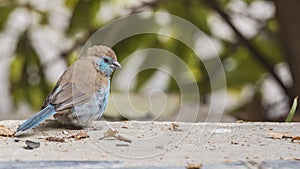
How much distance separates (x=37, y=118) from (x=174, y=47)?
1734mm

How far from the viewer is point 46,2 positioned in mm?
4184

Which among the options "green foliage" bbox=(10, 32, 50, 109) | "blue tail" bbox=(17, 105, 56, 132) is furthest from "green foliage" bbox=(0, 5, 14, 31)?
"blue tail" bbox=(17, 105, 56, 132)

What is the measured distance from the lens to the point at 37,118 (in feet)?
7.20

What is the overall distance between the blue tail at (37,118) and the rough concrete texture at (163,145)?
0.10 ft

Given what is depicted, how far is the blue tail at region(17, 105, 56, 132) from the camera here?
2150mm

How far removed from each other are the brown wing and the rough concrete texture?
9cm

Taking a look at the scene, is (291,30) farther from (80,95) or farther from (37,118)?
(37,118)

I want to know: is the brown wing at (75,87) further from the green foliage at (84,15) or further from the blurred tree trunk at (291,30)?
the blurred tree trunk at (291,30)

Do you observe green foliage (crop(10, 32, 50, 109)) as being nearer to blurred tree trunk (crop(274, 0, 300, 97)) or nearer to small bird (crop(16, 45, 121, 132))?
blurred tree trunk (crop(274, 0, 300, 97))

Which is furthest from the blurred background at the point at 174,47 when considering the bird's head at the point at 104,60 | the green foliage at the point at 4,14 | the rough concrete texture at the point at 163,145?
the rough concrete texture at the point at 163,145

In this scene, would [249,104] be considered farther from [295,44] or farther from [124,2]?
[124,2]

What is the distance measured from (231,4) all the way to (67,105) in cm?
205

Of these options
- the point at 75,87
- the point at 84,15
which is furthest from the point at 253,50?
the point at 75,87

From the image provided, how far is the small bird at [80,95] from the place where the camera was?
2.28 m
